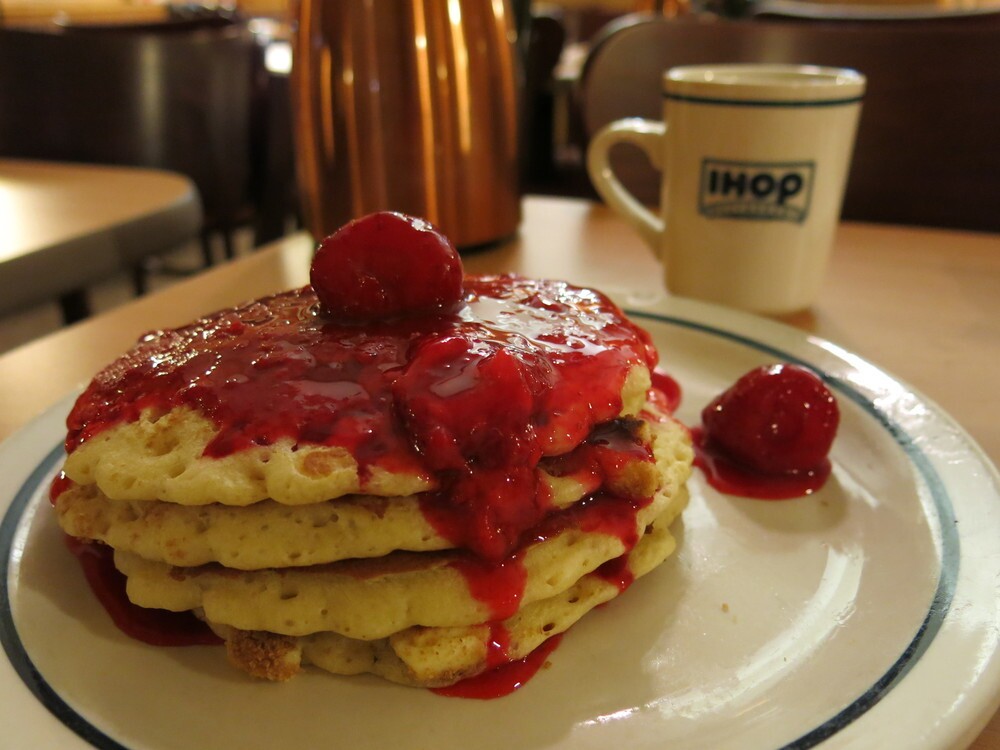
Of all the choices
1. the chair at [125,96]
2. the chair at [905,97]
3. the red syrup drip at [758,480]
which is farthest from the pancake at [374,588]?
the chair at [125,96]

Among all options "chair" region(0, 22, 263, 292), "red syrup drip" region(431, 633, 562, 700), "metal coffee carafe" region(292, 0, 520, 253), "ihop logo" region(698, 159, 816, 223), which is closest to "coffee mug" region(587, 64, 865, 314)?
"ihop logo" region(698, 159, 816, 223)

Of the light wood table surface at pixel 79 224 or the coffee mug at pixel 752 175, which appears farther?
the light wood table surface at pixel 79 224

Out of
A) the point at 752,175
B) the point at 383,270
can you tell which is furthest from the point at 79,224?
the point at 752,175

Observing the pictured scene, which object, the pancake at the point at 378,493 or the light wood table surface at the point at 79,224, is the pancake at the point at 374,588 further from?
the light wood table surface at the point at 79,224

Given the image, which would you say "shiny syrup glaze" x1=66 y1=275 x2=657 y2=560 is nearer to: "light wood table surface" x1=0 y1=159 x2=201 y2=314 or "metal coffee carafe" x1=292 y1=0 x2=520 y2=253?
"metal coffee carafe" x1=292 y1=0 x2=520 y2=253

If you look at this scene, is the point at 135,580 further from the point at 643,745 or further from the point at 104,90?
the point at 104,90

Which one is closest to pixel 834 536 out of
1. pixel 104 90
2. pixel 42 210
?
pixel 42 210

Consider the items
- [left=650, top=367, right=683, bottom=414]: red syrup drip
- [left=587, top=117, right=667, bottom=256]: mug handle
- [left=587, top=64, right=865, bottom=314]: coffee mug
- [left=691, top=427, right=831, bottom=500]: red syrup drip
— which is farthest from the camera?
[left=587, top=117, right=667, bottom=256]: mug handle
